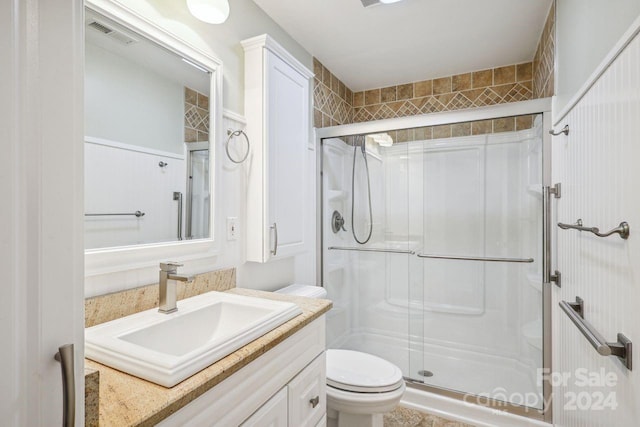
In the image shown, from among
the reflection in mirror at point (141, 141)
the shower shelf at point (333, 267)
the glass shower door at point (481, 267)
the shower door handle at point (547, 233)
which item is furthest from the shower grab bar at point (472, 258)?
the reflection in mirror at point (141, 141)

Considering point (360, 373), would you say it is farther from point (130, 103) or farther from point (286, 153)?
point (130, 103)

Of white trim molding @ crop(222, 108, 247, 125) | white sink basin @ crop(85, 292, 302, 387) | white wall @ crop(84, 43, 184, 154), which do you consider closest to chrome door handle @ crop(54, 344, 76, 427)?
white sink basin @ crop(85, 292, 302, 387)

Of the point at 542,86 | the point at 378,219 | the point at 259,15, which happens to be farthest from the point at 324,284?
the point at 542,86

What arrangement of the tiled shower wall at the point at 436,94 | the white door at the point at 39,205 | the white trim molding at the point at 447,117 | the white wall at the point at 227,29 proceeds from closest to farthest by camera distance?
1. the white door at the point at 39,205
2. the white wall at the point at 227,29
3. the white trim molding at the point at 447,117
4. the tiled shower wall at the point at 436,94

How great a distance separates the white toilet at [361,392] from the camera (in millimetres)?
1546

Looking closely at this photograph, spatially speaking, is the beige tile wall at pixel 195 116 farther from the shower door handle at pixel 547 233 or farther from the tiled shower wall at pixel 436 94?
the shower door handle at pixel 547 233

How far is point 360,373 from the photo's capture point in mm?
1703

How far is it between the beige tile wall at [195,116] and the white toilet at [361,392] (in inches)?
52.4

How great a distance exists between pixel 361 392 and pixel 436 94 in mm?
2426

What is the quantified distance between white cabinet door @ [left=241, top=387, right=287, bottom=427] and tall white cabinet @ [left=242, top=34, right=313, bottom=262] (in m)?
0.75

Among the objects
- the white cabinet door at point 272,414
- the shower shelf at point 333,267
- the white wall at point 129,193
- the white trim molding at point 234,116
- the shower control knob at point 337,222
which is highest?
the white trim molding at point 234,116

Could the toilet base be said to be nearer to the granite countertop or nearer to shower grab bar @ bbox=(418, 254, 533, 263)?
the granite countertop

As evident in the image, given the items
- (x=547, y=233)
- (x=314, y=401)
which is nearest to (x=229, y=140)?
(x=314, y=401)

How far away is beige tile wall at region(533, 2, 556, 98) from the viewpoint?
1855mm
